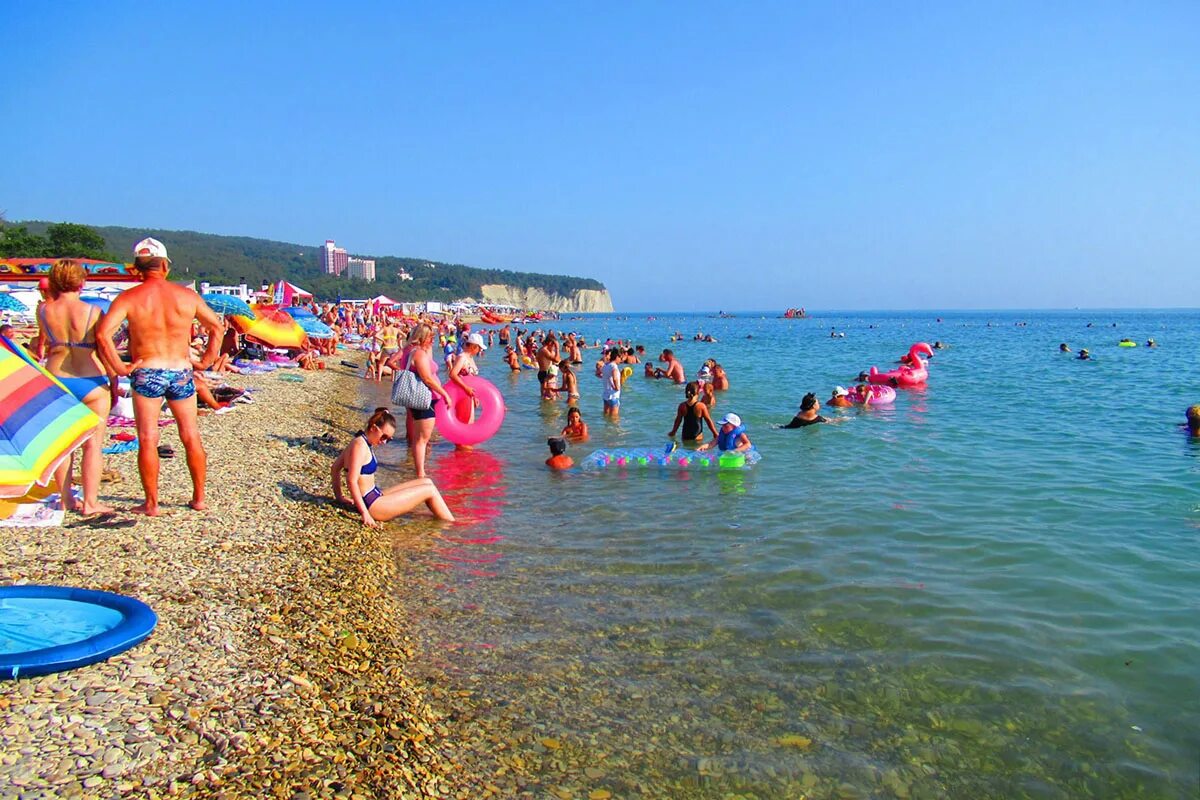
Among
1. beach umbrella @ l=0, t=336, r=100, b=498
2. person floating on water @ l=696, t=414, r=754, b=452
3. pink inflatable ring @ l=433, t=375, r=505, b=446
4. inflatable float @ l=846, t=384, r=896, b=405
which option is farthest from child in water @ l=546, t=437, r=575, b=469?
inflatable float @ l=846, t=384, r=896, b=405

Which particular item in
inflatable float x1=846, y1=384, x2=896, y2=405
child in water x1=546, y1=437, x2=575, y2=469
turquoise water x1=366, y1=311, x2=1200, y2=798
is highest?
inflatable float x1=846, y1=384, x2=896, y2=405

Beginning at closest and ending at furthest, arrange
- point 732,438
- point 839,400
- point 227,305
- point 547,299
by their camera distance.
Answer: point 732,438 → point 839,400 → point 227,305 → point 547,299

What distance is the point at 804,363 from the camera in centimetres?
2872

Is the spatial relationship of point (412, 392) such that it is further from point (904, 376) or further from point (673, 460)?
point (904, 376)

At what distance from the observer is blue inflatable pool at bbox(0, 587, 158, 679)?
2.98 metres

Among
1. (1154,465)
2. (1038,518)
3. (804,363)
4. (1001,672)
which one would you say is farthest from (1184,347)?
(1001,672)

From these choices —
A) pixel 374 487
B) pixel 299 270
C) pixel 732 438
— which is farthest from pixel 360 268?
pixel 374 487

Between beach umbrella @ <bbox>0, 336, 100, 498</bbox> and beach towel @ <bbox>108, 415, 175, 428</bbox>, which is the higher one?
beach umbrella @ <bbox>0, 336, 100, 498</bbox>

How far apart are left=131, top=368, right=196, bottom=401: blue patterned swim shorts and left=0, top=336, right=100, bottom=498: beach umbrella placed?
131cm

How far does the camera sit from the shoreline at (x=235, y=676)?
2592 mm

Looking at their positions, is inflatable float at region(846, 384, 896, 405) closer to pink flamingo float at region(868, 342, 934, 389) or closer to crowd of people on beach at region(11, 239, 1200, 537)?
pink flamingo float at region(868, 342, 934, 389)

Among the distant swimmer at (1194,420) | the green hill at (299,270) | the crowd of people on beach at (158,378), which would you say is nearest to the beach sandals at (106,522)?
the crowd of people on beach at (158,378)

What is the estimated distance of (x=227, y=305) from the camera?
51.5 ft

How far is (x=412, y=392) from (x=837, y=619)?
→ 14.4 feet
